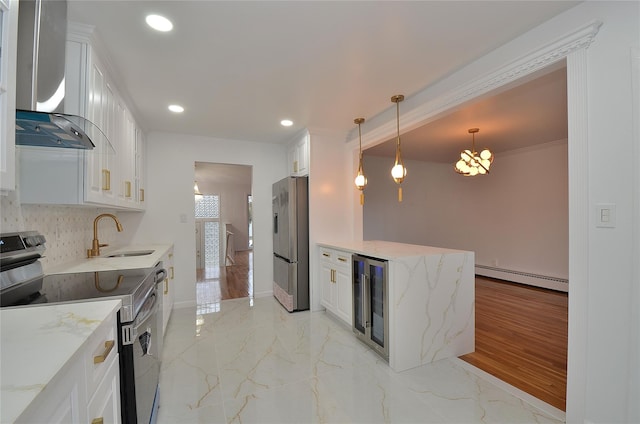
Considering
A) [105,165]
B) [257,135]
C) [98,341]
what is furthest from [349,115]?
[98,341]

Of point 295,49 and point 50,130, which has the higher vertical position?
point 295,49

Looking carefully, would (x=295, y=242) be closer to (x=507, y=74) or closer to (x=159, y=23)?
(x=159, y=23)

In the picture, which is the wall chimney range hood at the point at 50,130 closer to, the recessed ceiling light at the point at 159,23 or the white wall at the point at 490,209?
the recessed ceiling light at the point at 159,23

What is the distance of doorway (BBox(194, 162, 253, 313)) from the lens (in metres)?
4.61

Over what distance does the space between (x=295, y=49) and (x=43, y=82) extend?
138 cm

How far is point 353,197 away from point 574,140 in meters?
2.54

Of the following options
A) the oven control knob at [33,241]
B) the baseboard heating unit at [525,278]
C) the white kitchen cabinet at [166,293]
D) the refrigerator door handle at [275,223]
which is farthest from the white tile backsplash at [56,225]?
the baseboard heating unit at [525,278]

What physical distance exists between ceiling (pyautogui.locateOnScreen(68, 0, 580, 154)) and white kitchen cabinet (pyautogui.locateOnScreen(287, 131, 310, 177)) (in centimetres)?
66

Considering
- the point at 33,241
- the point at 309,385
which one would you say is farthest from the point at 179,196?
the point at 309,385

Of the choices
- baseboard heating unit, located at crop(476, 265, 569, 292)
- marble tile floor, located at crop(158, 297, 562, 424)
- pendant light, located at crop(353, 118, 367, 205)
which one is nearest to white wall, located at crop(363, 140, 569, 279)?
baseboard heating unit, located at crop(476, 265, 569, 292)

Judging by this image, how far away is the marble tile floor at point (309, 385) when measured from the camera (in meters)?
1.69

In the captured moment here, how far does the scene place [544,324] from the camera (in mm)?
3092

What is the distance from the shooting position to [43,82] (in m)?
1.26

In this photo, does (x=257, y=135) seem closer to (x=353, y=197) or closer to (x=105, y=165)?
(x=353, y=197)
